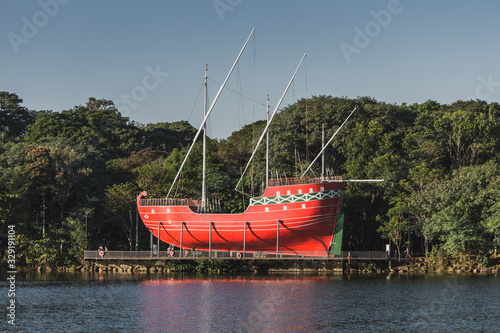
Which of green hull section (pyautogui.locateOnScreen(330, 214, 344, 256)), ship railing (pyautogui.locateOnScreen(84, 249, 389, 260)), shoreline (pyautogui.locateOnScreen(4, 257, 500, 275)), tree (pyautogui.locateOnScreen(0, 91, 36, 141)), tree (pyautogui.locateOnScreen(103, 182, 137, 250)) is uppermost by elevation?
tree (pyautogui.locateOnScreen(0, 91, 36, 141))

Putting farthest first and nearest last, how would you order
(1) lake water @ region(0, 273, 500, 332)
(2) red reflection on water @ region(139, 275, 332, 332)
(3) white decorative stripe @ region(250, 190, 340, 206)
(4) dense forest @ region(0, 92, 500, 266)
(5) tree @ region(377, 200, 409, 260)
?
1. (5) tree @ region(377, 200, 409, 260)
2. (4) dense forest @ region(0, 92, 500, 266)
3. (3) white decorative stripe @ region(250, 190, 340, 206)
4. (2) red reflection on water @ region(139, 275, 332, 332)
5. (1) lake water @ region(0, 273, 500, 332)

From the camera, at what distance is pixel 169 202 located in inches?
2527

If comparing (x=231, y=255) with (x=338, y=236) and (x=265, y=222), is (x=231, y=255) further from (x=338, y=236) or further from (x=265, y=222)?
(x=338, y=236)

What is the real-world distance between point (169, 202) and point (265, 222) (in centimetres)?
994

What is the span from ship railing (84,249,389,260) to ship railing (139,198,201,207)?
4.89 m

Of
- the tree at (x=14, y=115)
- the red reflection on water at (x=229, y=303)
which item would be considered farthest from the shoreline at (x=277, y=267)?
the tree at (x=14, y=115)

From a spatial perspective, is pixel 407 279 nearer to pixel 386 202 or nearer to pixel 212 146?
pixel 386 202

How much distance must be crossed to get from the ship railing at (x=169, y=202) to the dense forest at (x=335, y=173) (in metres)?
3.26

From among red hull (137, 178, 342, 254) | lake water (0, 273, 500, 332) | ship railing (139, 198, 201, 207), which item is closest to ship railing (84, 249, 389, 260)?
red hull (137, 178, 342, 254)

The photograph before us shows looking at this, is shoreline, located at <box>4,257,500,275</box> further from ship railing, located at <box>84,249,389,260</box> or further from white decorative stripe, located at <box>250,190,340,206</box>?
white decorative stripe, located at <box>250,190,340,206</box>

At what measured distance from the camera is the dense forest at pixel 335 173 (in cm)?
6053

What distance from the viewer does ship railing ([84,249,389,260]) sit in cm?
5978

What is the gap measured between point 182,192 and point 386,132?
2311cm

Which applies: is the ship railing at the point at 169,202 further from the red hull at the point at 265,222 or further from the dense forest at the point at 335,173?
the dense forest at the point at 335,173
